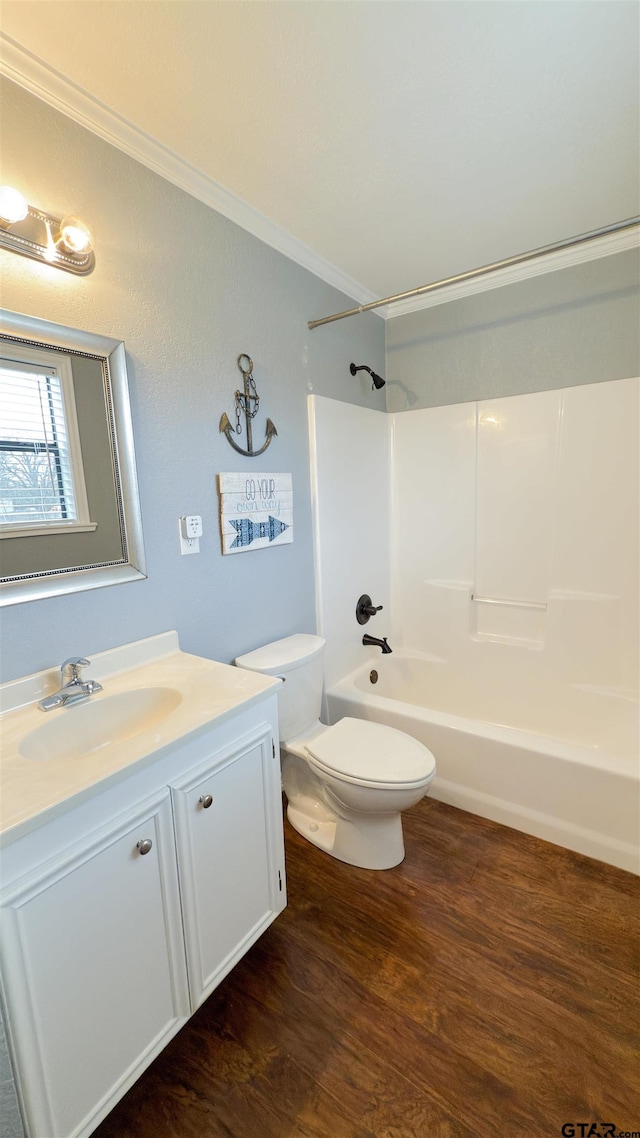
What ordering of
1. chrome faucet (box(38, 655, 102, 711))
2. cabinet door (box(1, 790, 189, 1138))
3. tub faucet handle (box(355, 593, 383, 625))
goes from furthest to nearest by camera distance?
tub faucet handle (box(355, 593, 383, 625)) < chrome faucet (box(38, 655, 102, 711)) < cabinet door (box(1, 790, 189, 1138))

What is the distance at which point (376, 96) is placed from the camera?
123 cm

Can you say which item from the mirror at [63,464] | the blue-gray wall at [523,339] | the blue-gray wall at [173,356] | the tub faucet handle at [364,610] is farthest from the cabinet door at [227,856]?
the blue-gray wall at [523,339]

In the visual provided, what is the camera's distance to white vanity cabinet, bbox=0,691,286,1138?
2.58 ft

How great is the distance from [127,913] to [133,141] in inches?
76.5

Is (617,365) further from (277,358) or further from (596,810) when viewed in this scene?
(596,810)

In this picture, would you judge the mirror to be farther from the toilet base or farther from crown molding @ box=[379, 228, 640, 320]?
crown molding @ box=[379, 228, 640, 320]

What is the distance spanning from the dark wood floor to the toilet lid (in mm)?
448

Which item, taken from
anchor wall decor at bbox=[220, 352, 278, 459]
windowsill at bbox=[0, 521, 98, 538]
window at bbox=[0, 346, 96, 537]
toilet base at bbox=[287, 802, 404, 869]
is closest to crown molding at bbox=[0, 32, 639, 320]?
anchor wall decor at bbox=[220, 352, 278, 459]

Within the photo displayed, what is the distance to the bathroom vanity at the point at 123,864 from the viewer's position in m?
0.79

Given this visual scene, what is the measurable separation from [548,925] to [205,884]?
1127mm


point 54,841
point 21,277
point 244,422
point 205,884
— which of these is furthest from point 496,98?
point 205,884

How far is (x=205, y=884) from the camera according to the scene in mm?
1120

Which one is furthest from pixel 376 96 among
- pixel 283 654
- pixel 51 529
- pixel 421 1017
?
pixel 421 1017

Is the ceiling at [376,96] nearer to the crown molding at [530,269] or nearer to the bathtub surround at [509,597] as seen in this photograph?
the crown molding at [530,269]
